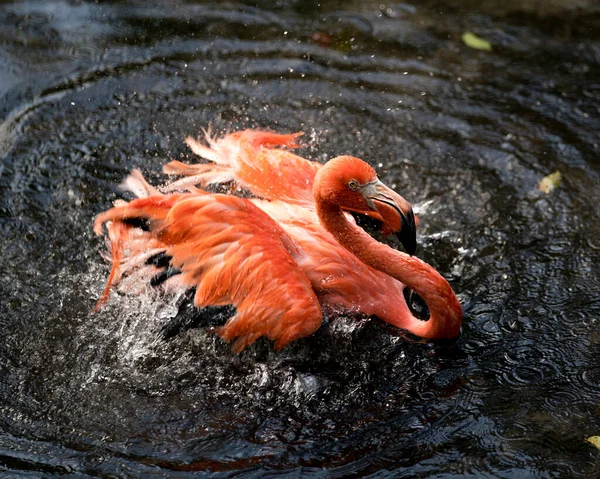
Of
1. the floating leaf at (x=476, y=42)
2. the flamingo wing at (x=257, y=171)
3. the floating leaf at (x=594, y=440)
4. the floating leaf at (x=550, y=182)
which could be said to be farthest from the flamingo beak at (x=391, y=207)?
the floating leaf at (x=476, y=42)

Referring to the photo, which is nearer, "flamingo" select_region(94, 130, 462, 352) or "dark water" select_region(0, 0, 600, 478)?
"dark water" select_region(0, 0, 600, 478)

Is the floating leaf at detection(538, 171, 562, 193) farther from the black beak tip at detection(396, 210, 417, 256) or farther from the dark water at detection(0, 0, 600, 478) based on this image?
the black beak tip at detection(396, 210, 417, 256)

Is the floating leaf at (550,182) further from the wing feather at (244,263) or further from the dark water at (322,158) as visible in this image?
the wing feather at (244,263)

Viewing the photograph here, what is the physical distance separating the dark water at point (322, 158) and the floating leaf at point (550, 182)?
0.23 ft

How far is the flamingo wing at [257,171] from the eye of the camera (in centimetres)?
504

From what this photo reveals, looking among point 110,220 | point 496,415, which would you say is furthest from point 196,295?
point 496,415

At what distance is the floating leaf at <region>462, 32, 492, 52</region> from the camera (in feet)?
24.8

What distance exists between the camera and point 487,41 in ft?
25.1

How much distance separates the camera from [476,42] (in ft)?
25.0

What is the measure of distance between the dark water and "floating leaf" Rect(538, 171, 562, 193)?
0.07 m

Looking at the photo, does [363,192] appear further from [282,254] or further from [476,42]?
[476,42]

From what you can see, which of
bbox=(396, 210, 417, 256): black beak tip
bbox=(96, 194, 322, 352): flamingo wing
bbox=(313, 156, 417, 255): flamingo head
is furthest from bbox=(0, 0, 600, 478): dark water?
bbox=(313, 156, 417, 255): flamingo head

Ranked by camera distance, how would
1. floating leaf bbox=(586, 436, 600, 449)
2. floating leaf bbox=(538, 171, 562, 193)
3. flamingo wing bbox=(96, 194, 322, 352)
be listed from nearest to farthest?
floating leaf bbox=(586, 436, 600, 449) → flamingo wing bbox=(96, 194, 322, 352) → floating leaf bbox=(538, 171, 562, 193)

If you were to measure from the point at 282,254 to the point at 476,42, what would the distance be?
438 centimetres
